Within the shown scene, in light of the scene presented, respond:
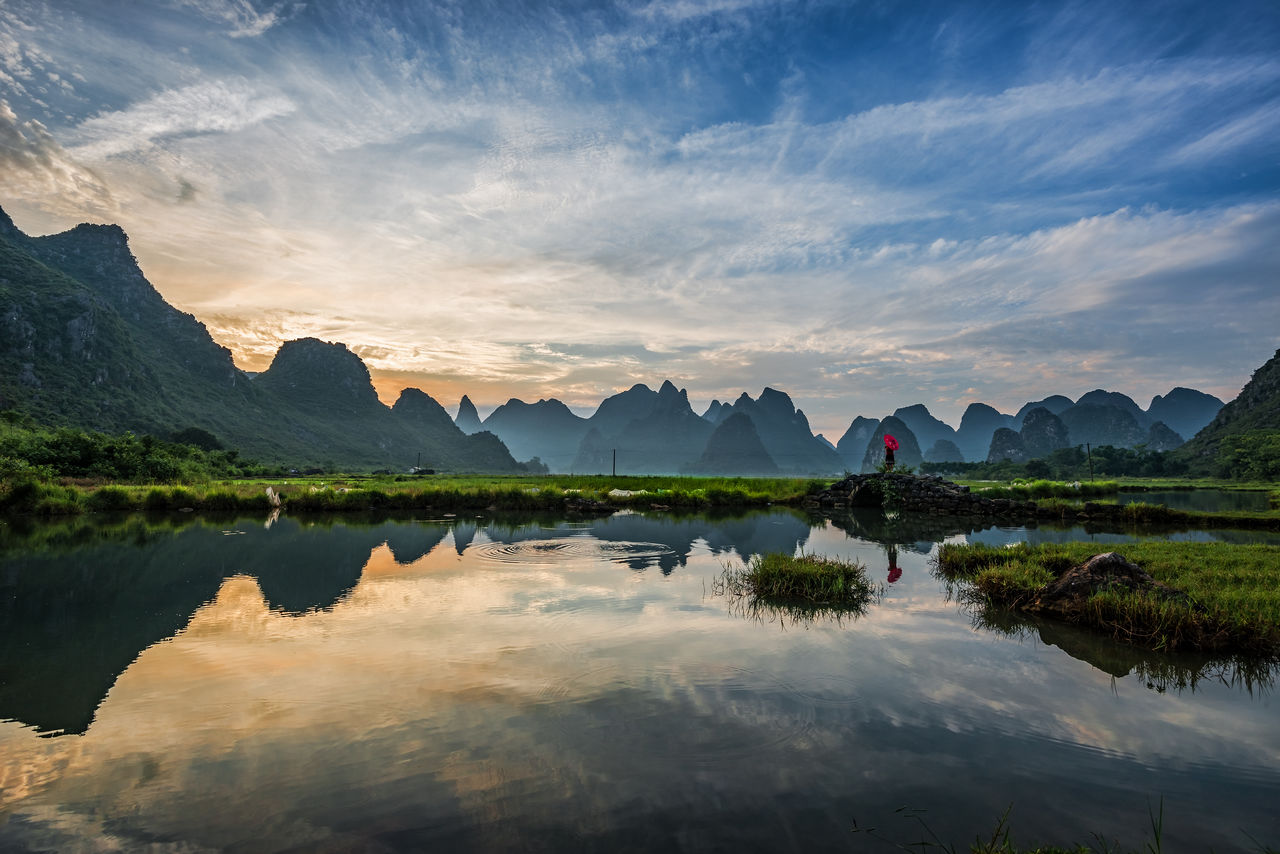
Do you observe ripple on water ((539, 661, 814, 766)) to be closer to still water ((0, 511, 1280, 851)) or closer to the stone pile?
still water ((0, 511, 1280, 851))

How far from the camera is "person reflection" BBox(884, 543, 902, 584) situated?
13094mm

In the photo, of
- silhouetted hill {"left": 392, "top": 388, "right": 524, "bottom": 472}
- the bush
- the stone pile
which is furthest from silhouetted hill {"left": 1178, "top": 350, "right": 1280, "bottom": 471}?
silhouetted hill {"left": 392, "top": 388, "right": 524, "bottom": 472}

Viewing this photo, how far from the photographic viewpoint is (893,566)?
1458 cm

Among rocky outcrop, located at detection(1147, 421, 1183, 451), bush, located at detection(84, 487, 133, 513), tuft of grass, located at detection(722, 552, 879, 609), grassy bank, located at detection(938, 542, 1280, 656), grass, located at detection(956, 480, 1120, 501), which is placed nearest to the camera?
grassy bank, located at detection(938, 542, 1280, 656)

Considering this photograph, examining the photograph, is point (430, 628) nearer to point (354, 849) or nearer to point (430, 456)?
point (354, 849)

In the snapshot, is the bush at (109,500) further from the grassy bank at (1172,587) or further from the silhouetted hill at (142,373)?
the silhouetted hill at (142,373)

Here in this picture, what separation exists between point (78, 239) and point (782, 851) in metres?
175

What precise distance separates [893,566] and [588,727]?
11.7 meters

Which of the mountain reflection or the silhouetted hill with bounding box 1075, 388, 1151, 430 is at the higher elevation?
the silhouetted hill with bounding box 1075, 388, 1151, 430

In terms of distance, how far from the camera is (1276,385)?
86688 millimetres

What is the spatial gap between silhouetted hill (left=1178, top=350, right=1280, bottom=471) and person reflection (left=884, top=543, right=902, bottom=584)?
289 feet

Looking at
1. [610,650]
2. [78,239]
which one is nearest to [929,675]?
[610,650]

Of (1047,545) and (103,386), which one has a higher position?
(103,386)

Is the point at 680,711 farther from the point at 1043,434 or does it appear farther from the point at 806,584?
the point at 1043,434
